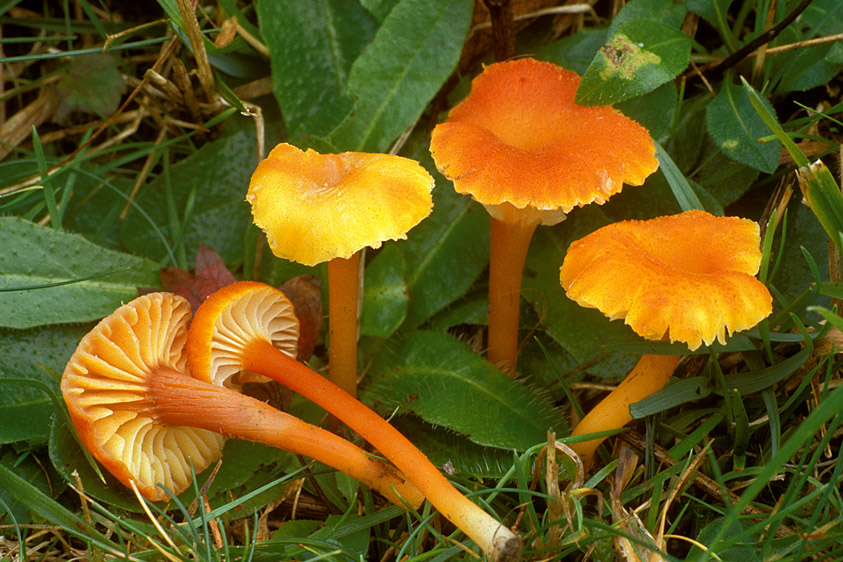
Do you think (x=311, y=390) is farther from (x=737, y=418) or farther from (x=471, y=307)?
(x=737, y=418)

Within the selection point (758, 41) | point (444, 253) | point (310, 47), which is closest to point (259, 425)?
point (444, 253)

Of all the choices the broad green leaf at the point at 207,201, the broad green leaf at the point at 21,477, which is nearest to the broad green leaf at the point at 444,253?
the broad green leaf at the point at 207,201

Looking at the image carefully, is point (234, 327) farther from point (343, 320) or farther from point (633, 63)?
point (633, 63)

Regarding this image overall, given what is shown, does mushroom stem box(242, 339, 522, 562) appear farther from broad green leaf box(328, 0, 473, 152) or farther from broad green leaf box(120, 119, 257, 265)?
broad green leaf box(328, 0, 473, 152)

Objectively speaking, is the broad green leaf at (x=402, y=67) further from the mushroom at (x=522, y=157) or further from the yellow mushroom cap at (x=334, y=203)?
the yellow mushroom cap at (x=334, y=203)

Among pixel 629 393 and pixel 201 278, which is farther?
pixel 201 278

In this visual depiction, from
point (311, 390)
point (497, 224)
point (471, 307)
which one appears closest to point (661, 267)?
point (497, 224)
